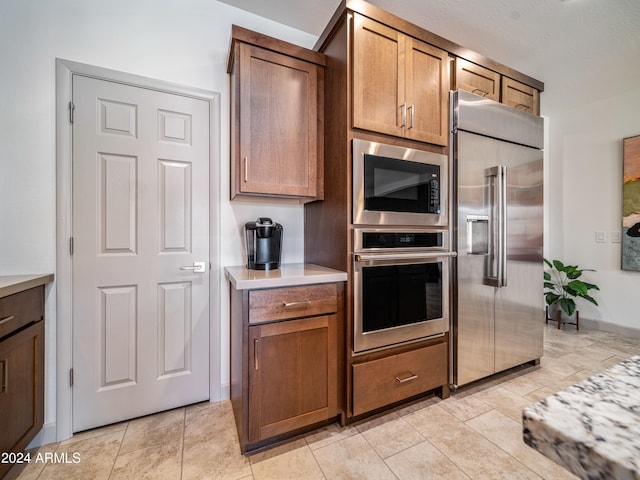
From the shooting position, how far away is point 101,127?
1708mm

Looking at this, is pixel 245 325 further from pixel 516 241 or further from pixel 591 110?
pixel 591 110

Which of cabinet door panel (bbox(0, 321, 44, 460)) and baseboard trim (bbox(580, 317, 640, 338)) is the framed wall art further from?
cabinet door panel (bbox(0, 321, 44, 460))

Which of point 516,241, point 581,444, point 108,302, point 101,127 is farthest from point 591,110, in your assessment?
point 108,302

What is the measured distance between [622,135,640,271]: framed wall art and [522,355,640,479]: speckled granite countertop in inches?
157

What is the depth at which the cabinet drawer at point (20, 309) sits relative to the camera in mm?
1245

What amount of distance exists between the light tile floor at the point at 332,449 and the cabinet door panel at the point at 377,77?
183 cm

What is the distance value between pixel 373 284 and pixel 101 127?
6.24ft

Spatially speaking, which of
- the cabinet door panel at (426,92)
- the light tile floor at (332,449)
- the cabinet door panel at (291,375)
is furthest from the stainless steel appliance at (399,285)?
the cabinet door panel at (426,92)

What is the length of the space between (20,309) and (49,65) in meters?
1.35

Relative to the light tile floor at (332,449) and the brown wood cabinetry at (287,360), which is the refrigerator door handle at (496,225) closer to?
the light tile floor at (332,449)

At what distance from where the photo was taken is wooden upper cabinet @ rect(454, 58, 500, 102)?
207cm

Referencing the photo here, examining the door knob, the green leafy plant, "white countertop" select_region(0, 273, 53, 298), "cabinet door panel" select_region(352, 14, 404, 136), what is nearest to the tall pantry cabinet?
"cabinet door panel" select_region(352, 14, 404, 136)

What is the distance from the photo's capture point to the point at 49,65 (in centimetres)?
160

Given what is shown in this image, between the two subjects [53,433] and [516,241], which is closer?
[53,433]
